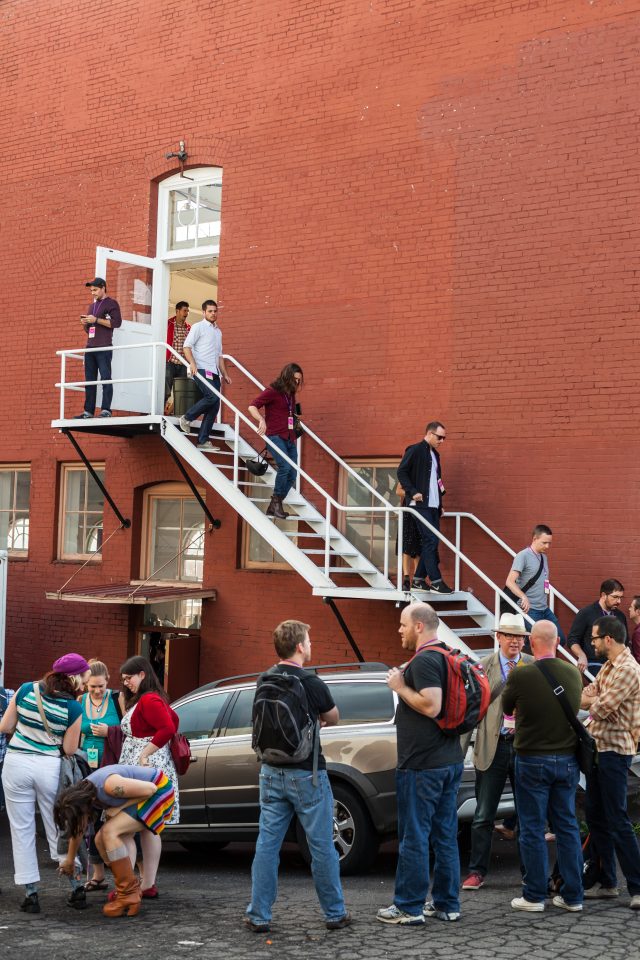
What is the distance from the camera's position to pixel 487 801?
26.8 feet

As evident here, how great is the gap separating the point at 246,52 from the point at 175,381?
4.54 m

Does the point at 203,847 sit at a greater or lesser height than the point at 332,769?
lesser

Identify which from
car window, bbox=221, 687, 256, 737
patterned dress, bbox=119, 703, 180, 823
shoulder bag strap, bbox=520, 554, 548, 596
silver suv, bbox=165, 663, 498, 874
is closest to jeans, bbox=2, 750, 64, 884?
patterned dress, bbox=119, 703, 180, 823

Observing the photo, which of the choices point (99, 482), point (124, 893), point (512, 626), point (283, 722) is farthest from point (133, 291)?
point (283, 722)

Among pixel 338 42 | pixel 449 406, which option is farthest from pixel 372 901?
pixel 338 42

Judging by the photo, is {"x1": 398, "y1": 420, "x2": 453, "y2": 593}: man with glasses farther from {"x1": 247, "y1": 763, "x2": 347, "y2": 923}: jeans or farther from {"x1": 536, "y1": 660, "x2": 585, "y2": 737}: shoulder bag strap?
{"x1": 247, "y1": 763, "x2": 347, "y2": 923}: jeans

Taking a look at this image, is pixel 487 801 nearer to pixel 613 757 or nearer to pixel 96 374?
pixel 613 757

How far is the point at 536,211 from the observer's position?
499 inches

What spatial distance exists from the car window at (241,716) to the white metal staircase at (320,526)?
8.05 ft

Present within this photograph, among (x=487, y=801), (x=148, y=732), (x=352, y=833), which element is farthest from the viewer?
(x=352, y=833)

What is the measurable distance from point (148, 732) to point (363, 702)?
2031 mm

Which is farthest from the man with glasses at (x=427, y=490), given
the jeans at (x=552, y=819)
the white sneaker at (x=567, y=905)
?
the white sneaker at (x=567, y=905)

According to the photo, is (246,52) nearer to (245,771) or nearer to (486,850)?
(245,771)

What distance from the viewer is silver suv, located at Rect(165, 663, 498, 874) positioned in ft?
28.7
